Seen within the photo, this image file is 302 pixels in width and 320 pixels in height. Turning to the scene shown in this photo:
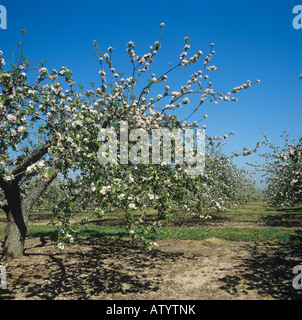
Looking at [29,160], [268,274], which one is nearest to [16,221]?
[29,160]

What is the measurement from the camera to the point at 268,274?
8070mm

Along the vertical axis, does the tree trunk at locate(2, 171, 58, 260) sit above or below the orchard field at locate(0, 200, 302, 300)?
above

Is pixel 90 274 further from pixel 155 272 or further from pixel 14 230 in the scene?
pixel 14 230

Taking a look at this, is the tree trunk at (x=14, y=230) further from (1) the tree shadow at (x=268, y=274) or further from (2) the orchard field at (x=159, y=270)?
(1) the tree shadow at (x=268, y=274)

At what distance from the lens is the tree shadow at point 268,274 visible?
6707mm

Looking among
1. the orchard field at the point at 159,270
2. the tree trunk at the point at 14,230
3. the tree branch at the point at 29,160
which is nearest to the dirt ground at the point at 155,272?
the orchard field at the point at 159,270

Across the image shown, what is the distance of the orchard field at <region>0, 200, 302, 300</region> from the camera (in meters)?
6.73

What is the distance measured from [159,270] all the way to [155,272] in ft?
0.79

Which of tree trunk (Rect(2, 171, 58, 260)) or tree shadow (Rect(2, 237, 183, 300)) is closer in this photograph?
tree shadow (Rect(2, 237, 183, 300))

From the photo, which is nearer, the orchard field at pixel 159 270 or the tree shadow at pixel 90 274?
the orchard field at pixel 159 270

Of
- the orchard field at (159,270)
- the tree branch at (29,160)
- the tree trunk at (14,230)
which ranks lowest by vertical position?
the orchard field at (159,270)

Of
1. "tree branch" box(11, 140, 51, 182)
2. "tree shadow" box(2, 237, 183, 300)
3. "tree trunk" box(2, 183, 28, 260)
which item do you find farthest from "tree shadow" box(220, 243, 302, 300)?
"tree trunk" box(2, 183, 28, 260)

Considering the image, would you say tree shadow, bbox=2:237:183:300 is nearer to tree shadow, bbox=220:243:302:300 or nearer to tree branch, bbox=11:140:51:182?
tree shadow, bbox=220:243:302:300

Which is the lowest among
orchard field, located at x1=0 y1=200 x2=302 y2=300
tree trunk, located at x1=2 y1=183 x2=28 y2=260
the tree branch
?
orchard field, located at x1=0 y1=200 x2=302 y2=300
